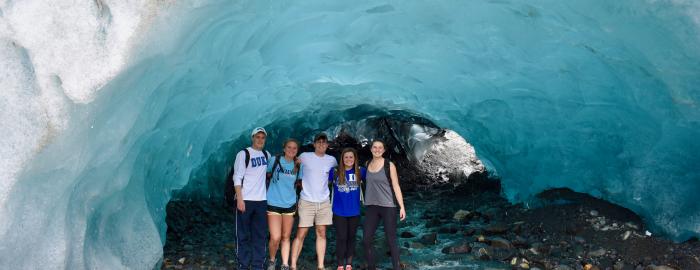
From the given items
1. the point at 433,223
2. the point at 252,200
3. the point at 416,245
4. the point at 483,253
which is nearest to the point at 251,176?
the point at 252,200

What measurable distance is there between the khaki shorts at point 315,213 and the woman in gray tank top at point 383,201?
424 millimetres

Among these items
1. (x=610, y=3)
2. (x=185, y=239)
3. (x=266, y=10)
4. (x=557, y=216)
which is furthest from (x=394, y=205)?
(x=185, y=239)

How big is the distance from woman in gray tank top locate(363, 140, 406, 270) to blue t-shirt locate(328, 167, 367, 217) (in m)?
0.14

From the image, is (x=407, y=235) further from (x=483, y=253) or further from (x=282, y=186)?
(x=282, y=186)

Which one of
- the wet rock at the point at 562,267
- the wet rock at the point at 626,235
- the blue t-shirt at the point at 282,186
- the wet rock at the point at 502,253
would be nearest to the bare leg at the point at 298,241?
the blue t-shirt at the point at 282,186

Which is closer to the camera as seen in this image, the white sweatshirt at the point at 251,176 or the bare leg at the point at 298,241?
the white sweatshirt at the point at 251,176

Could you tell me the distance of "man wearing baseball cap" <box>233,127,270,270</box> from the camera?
22.2 feet

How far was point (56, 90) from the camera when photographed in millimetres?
5617

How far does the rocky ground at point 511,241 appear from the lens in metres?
7.76

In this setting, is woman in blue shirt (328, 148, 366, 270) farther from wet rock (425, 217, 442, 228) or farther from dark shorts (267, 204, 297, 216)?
wet rock (425, 217, 442, 228)

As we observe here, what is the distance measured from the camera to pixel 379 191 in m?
6.68

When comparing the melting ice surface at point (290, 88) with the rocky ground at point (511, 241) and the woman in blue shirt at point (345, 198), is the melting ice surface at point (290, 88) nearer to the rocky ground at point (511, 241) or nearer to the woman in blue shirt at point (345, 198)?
the rocky ground at point (511, 241)

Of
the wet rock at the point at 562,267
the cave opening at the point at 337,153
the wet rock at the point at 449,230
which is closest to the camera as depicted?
the wet rock at the point at 562,267

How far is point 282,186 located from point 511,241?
12.5ft
